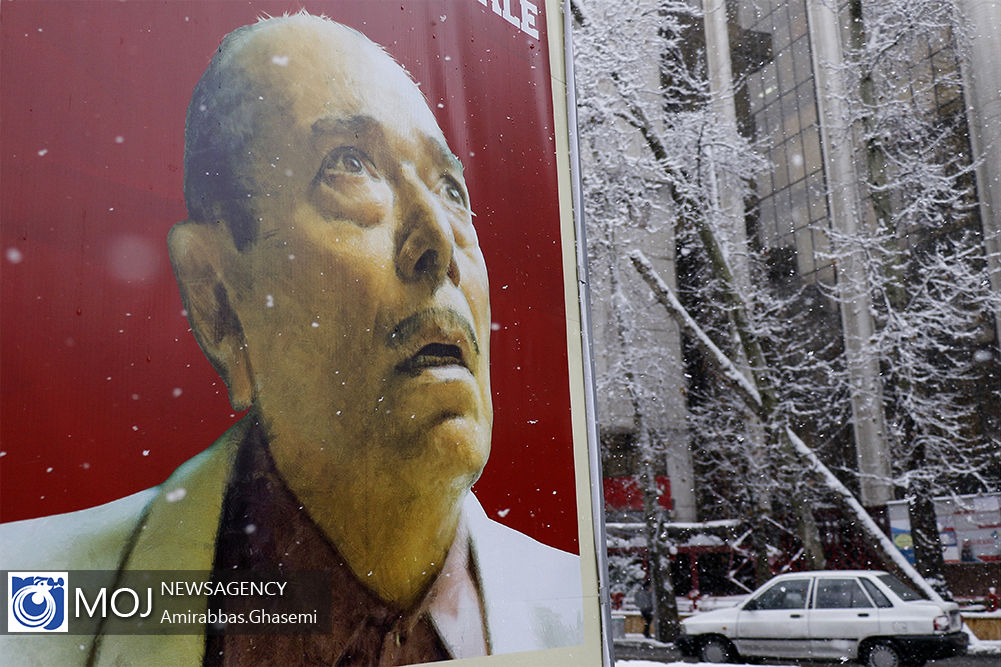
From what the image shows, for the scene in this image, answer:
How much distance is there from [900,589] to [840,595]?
3.31ft

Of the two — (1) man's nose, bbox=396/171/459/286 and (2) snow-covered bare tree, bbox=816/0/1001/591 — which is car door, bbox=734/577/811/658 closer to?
(2) snow-covered bare tree, bbox=816/0/1001/591

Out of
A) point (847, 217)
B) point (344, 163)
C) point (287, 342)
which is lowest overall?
point (287, 342)

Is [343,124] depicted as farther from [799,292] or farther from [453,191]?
[799,292]

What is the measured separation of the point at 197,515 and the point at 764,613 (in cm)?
1495

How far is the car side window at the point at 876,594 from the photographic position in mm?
14445

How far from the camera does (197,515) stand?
301cm

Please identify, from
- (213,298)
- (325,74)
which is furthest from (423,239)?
(213,298)

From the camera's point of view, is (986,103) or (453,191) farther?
(986,103)

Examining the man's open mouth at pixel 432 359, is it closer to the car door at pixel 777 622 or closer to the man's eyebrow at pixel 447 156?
the man's eyebrow at pixel 447 156

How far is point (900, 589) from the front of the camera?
14586 mm

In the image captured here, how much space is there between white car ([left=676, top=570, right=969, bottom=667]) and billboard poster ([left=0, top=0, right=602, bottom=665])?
1183cm

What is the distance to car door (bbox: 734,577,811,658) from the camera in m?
15.6

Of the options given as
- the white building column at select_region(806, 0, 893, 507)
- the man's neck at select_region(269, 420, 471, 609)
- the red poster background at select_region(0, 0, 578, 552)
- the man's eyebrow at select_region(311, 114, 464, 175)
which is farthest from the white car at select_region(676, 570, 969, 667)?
the red poster background at select_region(0, 0, 578, 552)

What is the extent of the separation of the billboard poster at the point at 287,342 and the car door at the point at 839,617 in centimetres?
1202
